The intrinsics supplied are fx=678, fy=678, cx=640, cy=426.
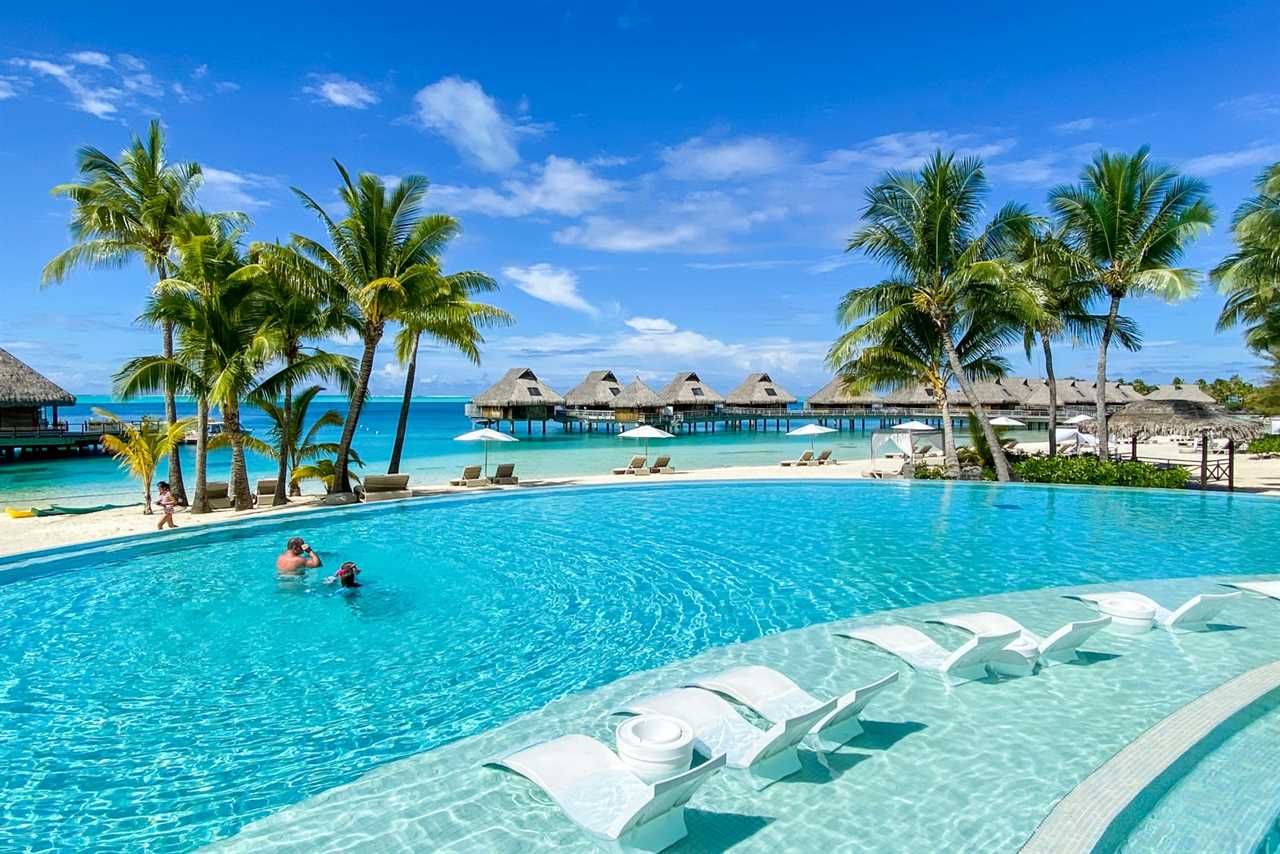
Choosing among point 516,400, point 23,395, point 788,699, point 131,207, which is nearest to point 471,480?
point 131,207

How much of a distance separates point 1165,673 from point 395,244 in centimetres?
1252

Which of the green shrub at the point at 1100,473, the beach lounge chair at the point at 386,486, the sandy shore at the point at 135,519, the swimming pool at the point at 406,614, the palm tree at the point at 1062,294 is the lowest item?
the swimming pool at the point at 406,614

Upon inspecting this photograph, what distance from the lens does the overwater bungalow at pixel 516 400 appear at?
4297cm

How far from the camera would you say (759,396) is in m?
48.2

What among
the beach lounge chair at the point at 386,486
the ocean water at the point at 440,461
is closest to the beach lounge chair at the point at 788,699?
the beach lounge chair at the point at 386,486

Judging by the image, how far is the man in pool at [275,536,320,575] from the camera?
293 inches

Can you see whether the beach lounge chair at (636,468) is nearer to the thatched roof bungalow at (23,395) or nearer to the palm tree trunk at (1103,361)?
the palm tree trunk at (1103,361)

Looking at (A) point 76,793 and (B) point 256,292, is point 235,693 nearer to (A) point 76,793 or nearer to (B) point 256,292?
(A) point 76,793

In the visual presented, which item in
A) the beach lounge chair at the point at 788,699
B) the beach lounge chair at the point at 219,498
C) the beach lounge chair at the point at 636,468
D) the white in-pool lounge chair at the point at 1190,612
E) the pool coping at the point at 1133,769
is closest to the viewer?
the pool coping at the point at 1133,769

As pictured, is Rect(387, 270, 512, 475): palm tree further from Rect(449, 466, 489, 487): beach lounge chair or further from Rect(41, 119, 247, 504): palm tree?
Rect(41, 119, 247, 504): palm tree

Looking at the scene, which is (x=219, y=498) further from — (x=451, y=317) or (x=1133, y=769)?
(x=1133, y=769)

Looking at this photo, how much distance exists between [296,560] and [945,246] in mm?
13262

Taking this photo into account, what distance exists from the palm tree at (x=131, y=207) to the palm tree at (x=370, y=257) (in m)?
2.40

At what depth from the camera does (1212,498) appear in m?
12.2
